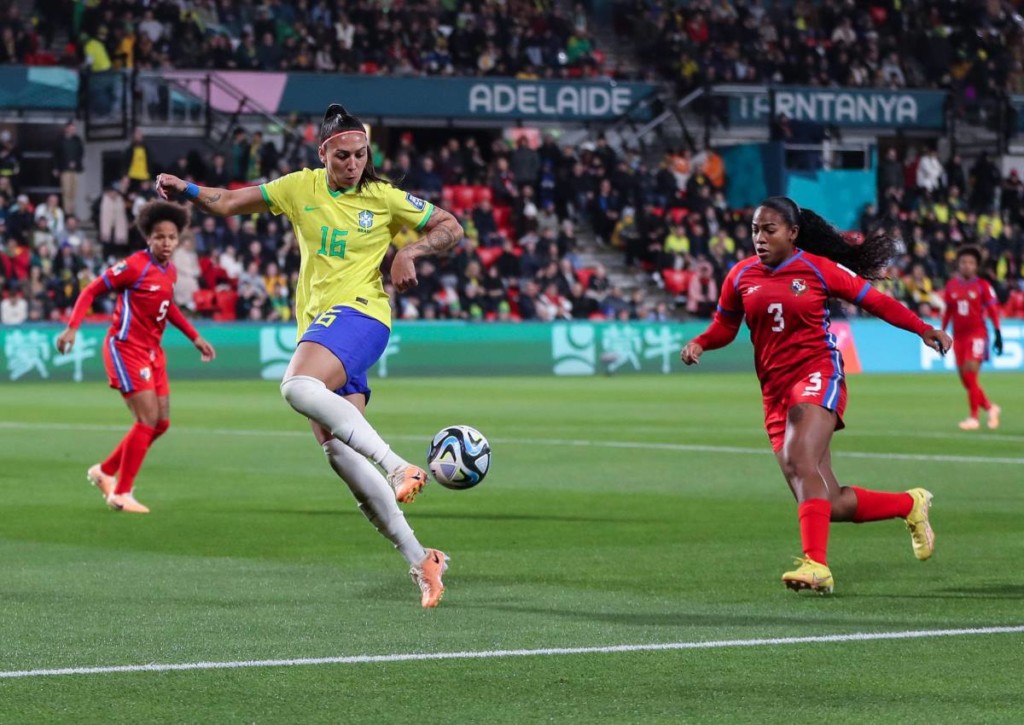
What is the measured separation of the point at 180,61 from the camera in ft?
123

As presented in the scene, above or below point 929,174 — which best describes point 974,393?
below

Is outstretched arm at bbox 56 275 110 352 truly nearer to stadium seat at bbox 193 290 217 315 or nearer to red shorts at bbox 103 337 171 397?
red shorts at bbox 103 337 171 397

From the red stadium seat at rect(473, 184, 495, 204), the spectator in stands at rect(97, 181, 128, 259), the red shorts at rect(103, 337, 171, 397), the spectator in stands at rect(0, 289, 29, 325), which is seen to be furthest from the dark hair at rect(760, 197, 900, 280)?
the red stadium seat at rect(473, 184, 495, 204)

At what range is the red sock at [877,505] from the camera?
9.48 metres

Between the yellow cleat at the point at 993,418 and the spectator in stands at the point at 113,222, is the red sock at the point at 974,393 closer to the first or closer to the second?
the yellow cleat at the point at 993,418

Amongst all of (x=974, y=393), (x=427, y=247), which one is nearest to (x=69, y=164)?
(x=974, y=393)

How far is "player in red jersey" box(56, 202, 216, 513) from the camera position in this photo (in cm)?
1348

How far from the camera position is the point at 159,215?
13.2 metres

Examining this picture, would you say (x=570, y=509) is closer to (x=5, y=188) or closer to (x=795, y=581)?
(x=795, y=581)

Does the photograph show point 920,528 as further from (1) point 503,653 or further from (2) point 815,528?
(1) point 503,653

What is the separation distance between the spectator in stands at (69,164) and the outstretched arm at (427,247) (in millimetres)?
27574

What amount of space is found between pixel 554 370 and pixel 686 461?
17333 millimetres

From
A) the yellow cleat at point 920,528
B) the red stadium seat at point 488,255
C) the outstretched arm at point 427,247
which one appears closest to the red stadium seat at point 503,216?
the red stadium seat at point 488,255

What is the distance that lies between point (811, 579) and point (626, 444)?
10691 millimetres
